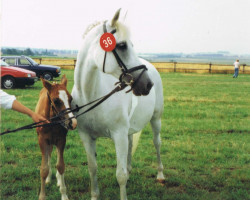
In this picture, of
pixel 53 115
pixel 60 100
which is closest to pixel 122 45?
pixel 60 100

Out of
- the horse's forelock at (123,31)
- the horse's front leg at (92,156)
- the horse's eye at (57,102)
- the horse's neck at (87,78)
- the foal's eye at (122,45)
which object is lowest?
the horse's front leg at (92,156)

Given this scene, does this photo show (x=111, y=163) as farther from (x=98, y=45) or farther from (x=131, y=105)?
(x=98, y=45)

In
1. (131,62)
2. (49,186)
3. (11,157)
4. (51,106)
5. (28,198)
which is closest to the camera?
(131,62)

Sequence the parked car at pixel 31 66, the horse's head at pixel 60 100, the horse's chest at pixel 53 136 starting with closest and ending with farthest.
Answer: the horse's head at pixel 60 100 < the horse's chest at pixel 53 136 < the parked car at pixel 31 66

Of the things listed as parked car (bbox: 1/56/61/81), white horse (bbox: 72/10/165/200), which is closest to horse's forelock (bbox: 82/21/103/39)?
white horse (bbox: 72/10/165/200)

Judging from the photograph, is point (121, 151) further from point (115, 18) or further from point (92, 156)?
point (115, 18)

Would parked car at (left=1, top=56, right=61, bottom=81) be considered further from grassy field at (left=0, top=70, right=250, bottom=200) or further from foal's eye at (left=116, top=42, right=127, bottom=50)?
foal's eye at (left=116, top=42, right=127, bottom=50)

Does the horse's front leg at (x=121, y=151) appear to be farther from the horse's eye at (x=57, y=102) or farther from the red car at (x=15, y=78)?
the red car at (x=15, y=78)

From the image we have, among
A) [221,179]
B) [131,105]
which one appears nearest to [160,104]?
[131,105]

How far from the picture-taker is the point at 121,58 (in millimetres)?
3105

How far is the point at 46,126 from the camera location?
11.7ft

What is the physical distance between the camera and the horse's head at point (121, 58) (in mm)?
3057

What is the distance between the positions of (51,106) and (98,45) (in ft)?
3.09

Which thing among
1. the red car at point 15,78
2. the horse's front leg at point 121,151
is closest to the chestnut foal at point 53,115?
the horse's front leg at point 121,151
